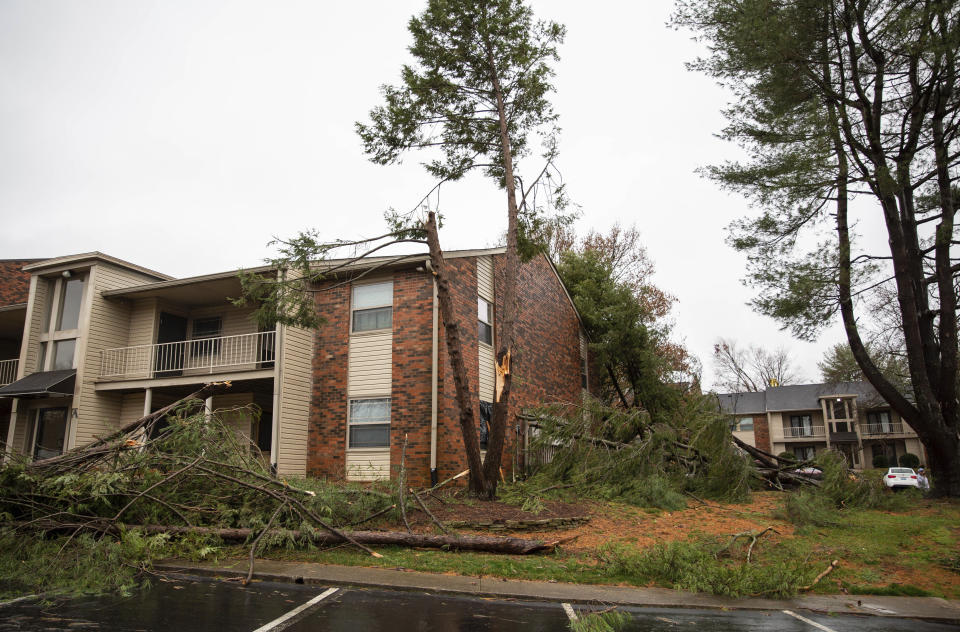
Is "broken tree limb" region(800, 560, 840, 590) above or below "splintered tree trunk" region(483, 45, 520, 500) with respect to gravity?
below

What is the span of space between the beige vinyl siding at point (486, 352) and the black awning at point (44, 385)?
36.2 ft

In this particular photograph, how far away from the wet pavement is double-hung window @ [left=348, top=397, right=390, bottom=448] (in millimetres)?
8299

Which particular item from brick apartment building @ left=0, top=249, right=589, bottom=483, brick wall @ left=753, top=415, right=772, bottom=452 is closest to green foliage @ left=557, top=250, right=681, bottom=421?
brick apartment building @ left=0, top=249, right=589, bottom=483

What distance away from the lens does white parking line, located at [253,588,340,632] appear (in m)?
4.98

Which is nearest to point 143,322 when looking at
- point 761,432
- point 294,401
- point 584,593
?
point 294,401

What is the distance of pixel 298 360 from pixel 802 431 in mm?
44753

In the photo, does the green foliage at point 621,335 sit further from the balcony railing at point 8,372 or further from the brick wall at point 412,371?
the balcony railing at point 8,372

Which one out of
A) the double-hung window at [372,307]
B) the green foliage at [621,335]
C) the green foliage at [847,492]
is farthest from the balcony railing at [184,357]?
the green foliage at [847,492]

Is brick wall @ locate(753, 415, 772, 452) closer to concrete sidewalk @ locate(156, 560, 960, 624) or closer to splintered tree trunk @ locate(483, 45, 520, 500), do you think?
splintered tree trunk @ locate(483, 45, 520, 500)

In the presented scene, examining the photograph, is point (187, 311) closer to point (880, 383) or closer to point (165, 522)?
point (165, 522)

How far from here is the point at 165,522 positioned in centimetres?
826

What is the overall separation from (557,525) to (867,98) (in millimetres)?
12338

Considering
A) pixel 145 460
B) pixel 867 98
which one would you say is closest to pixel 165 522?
pixel 145 460

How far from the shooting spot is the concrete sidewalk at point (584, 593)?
618 centimetres
